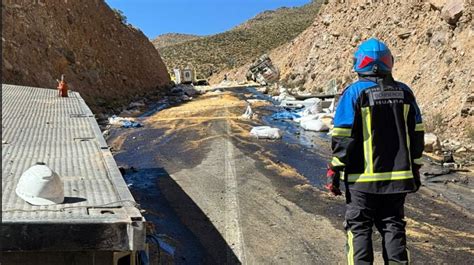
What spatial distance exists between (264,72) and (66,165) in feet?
132

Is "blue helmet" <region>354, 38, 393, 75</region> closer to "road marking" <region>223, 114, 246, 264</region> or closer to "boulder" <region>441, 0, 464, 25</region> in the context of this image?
"road marking" <region>223, 114, 246, 264</region>

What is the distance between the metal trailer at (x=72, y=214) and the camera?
3.41 m

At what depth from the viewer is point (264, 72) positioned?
1769 inches

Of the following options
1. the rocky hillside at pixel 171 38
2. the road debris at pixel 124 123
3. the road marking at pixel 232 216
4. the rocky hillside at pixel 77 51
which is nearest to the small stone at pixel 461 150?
the road marking at pixel 232 216

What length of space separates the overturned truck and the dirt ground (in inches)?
1162

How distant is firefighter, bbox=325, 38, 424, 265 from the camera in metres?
4.09

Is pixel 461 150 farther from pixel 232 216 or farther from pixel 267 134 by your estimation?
pixel 232 216

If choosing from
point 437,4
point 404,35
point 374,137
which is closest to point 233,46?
point 404,35

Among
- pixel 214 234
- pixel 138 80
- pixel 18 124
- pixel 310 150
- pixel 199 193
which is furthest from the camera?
pixel 138 80

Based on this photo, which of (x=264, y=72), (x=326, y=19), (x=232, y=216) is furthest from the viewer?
(x=264, y=72)

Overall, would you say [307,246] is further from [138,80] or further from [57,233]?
[138,80]

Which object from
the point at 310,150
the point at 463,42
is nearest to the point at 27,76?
the point at 310,150

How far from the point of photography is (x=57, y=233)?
3426 millimetres

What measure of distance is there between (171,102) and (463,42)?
17294 mm
